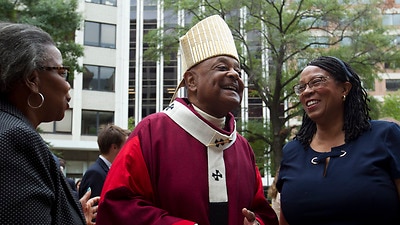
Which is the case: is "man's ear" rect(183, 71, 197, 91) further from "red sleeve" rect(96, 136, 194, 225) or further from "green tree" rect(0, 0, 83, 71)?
"green tree" rect(0, 0, 83, 71)

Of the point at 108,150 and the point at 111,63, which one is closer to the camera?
the point at 108,150

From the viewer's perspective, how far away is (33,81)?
257 cm

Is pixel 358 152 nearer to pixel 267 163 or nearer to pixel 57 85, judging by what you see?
pixel 57 85

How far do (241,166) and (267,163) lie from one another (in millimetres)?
16664

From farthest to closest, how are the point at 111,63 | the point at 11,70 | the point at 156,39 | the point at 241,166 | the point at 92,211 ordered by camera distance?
the point at 111,63, the point at 156,39, the point at 92,211, the point at 241,166, the point at 11,70

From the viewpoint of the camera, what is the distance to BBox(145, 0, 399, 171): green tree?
17.9 m

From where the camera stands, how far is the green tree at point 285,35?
17.9m

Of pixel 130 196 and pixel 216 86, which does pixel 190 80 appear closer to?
pixel 216 86

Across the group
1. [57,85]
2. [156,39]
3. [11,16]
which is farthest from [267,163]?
[57,85]

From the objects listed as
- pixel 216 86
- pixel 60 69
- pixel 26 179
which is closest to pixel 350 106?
pixel 216 86

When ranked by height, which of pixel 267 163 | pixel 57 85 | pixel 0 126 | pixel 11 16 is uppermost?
pixel 11 16

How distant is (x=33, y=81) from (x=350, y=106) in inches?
83.4

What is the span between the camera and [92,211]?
422cm

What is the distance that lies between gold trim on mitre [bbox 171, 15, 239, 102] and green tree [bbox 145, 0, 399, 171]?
13.7m
